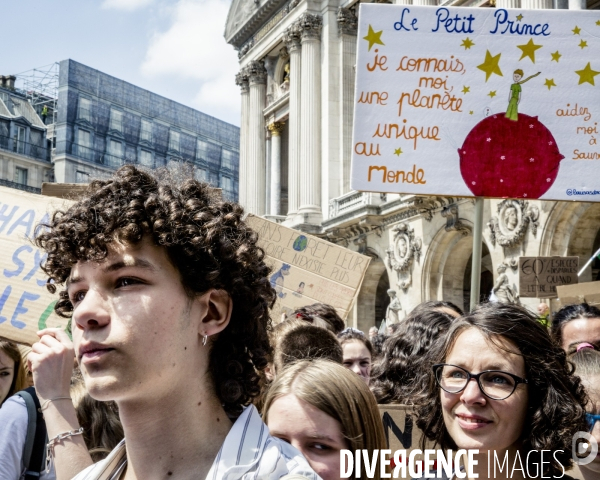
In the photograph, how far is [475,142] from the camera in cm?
534

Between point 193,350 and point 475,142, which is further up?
point 475,142

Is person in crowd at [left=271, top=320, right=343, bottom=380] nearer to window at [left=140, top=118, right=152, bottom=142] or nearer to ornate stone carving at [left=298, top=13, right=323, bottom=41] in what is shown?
ornate stone carving at [left=298, top=13, right=323, bottom=41]

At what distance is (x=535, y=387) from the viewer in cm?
269

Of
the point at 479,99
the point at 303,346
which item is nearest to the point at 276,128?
the point at 479,99

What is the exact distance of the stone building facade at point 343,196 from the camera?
17.0m

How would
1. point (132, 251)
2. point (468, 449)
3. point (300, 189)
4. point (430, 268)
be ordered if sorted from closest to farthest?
point (132, 251) → point (468, 449) → point (430, 268) → point (300, 189)

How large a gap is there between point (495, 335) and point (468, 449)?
383 millimetres

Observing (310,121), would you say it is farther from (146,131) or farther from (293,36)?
(146,131)

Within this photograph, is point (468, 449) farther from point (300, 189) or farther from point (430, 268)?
point (300, 189)

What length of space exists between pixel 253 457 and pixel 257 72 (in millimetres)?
30698

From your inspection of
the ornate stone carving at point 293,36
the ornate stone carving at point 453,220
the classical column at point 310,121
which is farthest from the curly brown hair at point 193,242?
the ornate stone carving at point 293,36

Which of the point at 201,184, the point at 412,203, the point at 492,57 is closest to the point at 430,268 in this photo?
the point at 412,203

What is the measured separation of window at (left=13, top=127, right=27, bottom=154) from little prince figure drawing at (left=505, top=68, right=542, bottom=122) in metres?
47.3

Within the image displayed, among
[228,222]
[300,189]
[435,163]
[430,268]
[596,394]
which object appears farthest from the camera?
[300,189]
